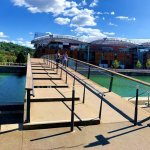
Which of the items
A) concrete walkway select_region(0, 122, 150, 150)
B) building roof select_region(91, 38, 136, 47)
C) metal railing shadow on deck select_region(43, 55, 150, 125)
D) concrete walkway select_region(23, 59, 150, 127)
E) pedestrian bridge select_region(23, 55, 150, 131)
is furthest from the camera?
building roof select_region(91, 38, 136, 47)

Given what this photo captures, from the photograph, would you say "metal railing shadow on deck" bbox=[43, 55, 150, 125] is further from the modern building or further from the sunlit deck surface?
the modern building

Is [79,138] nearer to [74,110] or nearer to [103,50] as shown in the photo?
[74,110]

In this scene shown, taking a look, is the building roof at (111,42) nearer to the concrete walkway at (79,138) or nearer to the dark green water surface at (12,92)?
the dark green water surface at (12,92)

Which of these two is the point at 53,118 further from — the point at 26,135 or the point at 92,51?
the point at 92,51

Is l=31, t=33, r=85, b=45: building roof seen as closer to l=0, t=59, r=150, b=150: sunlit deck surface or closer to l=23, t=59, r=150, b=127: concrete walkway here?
l=23, t=59, r=150, b=127: concrete walkway

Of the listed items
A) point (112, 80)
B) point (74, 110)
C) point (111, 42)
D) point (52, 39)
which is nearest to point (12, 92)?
point (112, 80)

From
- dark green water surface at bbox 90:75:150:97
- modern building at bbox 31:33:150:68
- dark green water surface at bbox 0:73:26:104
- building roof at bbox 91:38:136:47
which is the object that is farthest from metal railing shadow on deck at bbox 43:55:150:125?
building roof at bbox 91:38:136:47

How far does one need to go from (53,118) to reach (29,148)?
1.58 meters

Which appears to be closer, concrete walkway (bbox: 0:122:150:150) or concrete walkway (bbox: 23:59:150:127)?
concrete walkway (bbox: 0:122:150:150)

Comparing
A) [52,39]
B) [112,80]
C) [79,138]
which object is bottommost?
[79,138]

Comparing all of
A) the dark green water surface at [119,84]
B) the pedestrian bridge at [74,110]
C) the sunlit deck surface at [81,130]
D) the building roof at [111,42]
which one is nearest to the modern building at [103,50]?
the building roof at [111,42]

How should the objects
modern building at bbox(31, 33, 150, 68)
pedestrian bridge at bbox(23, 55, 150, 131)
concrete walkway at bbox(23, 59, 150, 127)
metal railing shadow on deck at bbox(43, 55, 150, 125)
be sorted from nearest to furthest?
pedestrian bridge at bbox(23, 55, 150, 131) → concrete walkway at bbox(23, 59, 150, 127) → metal railing shadow on deck at bbox(43, 55, 150, 125) → modern building at bbox(31, 33, 150, 68)

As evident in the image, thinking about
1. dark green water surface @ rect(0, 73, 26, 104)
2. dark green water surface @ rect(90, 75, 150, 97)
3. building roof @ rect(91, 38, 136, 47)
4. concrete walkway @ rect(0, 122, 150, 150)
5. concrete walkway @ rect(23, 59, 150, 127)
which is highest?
building roof @ rect(91, 38, 136, 47)

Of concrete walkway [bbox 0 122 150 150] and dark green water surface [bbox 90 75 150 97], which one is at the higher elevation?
dark green water surface [bbox 90 75 150 97]
